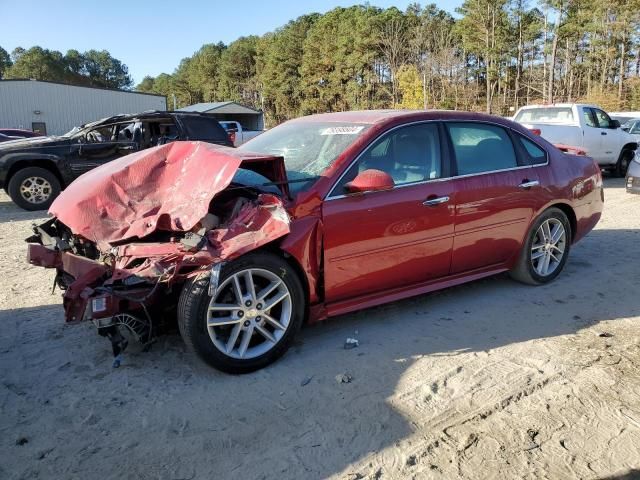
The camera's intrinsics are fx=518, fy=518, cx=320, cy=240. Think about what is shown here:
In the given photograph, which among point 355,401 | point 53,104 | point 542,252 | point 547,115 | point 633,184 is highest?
point 53,104

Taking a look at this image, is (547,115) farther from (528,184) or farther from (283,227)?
(283,227)

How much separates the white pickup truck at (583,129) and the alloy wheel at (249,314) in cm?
1041

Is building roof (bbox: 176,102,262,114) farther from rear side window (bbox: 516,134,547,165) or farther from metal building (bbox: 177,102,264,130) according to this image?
rear side window (bbox: 516,134,547,165)

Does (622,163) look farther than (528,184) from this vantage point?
Yes

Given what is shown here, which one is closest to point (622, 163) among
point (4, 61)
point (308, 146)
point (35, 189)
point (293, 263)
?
point (308, 146)

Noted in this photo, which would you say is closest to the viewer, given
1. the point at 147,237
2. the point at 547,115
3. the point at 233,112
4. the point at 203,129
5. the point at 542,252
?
the point at 147,237

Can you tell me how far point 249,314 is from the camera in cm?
331

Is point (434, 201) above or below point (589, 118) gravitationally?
below

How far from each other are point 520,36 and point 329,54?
66.8 feet

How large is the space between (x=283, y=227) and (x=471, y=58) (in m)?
52.7

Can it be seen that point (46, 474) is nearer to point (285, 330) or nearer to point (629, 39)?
point (285, 330)

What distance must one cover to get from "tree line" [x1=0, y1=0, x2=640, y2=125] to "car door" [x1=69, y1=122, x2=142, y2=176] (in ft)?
117

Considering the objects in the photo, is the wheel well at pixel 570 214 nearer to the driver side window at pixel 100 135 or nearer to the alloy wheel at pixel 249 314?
the alloy wheel at pixel 249 314

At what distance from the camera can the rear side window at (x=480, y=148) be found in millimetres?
4320
